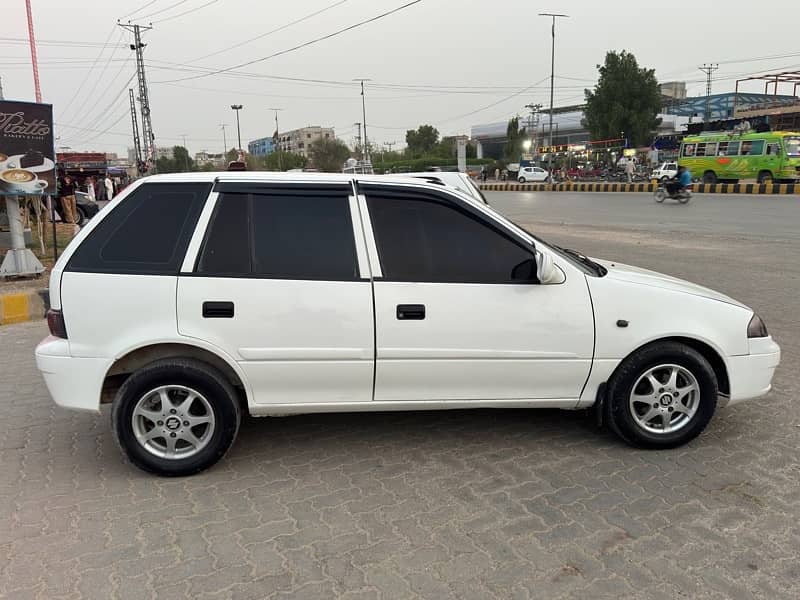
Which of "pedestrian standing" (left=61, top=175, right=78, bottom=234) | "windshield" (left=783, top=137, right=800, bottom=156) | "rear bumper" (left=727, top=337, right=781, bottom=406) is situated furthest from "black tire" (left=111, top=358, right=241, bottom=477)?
"windshield" (left=783, top=137, right=800, bottom=156)

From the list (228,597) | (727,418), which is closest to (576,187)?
(727,418)

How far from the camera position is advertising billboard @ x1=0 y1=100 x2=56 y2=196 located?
28.0 feet

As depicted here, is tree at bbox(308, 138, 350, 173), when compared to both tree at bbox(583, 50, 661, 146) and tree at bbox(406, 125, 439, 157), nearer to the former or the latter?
tree at bbox(406, 125, 439, 157)

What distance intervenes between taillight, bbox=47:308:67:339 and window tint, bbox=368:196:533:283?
178cm

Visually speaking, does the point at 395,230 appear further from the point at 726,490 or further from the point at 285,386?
the point at 726,490

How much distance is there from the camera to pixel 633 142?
177 ft

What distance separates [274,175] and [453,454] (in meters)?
2.00

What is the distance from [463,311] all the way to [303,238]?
3.28 ft

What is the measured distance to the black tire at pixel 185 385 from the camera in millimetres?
3369

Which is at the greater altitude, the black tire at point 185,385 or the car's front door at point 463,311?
the car's front door at point 463,311

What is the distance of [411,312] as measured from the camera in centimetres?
344

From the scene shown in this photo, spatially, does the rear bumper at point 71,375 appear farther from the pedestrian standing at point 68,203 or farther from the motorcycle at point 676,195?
the motorcycle at point 676,195

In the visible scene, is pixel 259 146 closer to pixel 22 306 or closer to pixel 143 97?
pixel 143 97

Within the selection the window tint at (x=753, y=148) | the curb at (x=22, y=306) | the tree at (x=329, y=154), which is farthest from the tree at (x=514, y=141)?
the curb at (x=22, y=306)
